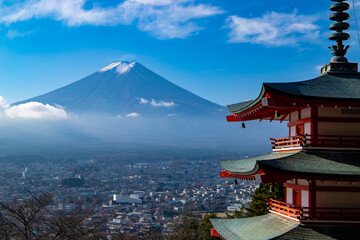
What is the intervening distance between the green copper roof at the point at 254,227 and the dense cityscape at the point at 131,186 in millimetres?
24392

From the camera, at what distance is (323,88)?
995cm

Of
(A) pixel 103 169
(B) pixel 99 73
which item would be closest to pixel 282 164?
(A) pixel 103 169

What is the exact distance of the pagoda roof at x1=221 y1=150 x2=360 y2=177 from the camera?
8.62 metres

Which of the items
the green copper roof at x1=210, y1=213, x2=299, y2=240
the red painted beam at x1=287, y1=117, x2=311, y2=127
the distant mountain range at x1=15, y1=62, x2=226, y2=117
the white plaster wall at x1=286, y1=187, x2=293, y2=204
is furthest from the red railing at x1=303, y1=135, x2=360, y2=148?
the distant mountain range at x1=15, y1=62, x2=226, y2=117

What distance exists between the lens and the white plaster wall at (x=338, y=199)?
31.8ft

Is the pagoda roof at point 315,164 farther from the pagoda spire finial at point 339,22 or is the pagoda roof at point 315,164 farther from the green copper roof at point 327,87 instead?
the pagoda spire finial at point 339,22

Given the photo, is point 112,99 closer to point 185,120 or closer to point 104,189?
point 185,120

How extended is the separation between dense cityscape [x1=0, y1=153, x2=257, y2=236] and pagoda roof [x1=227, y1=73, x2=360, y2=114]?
89.1 ft

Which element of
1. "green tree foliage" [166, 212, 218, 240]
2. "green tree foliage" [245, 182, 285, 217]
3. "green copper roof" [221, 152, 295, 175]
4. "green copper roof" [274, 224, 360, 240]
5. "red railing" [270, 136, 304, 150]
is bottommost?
"green tree foliage" [166, 212, 218, 240]

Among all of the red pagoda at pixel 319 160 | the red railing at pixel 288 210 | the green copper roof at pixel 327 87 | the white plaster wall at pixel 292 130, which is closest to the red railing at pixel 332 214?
the red pagoda at pixel 319 160

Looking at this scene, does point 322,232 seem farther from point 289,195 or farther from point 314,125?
point 314,125

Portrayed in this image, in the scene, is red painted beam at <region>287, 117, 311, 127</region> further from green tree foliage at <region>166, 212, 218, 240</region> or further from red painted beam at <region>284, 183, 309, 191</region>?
green tree foliage at <region>166, 212, 218, 240</region>

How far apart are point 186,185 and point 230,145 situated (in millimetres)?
94625

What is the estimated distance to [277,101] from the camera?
9.51 m
